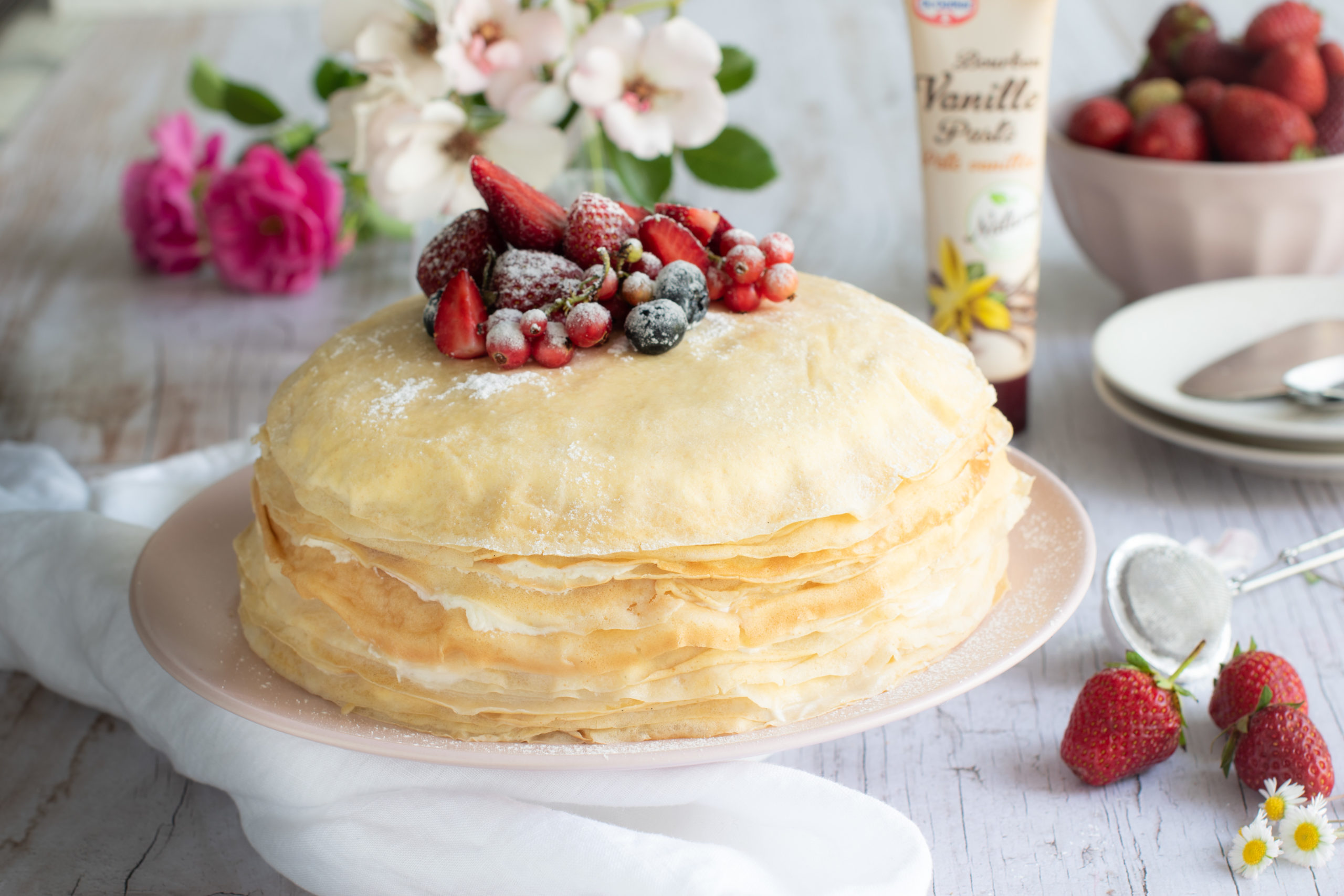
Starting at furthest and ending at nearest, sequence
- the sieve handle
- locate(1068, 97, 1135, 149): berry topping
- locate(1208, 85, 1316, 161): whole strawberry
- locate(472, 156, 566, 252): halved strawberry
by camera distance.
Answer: locate(1068, 97, 1135, 149): berry topping
locate(1208, 85, 1316, 161): whole strawberry
the sieve handle
locate(472, 156, 566, 252): halved strawberry

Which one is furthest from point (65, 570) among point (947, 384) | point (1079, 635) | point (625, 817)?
point (1079, 635)

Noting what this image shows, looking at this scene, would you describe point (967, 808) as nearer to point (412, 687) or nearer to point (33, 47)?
point (412, 687)

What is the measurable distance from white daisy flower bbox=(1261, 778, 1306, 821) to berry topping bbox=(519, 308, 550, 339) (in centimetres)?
66

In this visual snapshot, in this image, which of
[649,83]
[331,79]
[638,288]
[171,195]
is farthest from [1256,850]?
[171,195]

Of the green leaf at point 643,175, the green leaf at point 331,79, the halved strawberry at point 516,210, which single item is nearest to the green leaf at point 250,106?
the green leaf at point 331,79

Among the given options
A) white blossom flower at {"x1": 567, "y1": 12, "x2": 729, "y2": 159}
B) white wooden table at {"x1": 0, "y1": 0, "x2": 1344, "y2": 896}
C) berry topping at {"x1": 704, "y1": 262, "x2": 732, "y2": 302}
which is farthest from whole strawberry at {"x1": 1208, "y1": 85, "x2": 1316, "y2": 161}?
berry topping at {"x1": 704, "y1": 262, "x2": 732, "y2": 302}

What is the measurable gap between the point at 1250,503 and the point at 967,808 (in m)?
0.68

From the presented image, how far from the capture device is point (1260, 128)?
171 cm

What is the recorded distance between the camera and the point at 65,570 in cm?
125

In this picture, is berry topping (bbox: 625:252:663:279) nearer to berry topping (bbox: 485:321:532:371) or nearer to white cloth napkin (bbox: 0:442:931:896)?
berry topping (bbox: 485:321:532:371)

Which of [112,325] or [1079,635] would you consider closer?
[1079,635]

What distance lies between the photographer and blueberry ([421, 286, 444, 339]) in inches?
41.6

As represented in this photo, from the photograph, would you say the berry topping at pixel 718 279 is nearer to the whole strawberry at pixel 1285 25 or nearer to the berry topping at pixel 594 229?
the berry topping at pixel 594 229

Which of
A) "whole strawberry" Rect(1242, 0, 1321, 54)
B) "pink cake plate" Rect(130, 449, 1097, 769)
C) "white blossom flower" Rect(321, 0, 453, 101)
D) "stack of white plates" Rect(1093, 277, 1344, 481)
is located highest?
"white blossom flower" Rect(321, 0, 453, 101)
